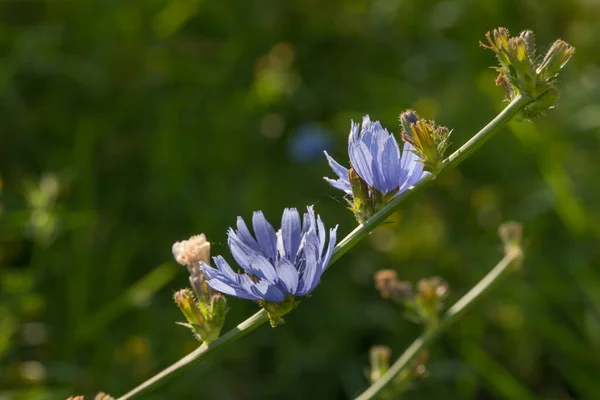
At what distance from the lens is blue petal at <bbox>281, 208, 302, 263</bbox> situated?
1.28 metres

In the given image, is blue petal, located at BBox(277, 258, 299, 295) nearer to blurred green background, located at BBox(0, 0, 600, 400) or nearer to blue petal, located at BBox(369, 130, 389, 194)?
blue petal, located at BBox(369, 130, 389, 194)

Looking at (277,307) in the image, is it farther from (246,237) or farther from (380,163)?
(380,163)

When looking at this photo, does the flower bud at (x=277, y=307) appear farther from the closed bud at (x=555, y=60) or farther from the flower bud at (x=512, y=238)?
the flower bud at (x=512, y=238)

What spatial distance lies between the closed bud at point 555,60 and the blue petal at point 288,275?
0.54 metres

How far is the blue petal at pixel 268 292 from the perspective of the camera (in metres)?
1.20

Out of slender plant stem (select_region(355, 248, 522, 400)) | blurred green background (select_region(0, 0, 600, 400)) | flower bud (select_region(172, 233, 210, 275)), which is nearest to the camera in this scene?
flower bud (select_region(172, 233, 210, 275))

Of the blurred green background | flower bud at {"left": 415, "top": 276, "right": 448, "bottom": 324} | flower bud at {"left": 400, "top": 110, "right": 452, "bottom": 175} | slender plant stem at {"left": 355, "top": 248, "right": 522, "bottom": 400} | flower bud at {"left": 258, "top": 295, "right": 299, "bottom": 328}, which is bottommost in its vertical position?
slender plant stem at {"left": 355, "top": 248, "right": 522, "bottom": 400}

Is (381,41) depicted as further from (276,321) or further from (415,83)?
(276,321)

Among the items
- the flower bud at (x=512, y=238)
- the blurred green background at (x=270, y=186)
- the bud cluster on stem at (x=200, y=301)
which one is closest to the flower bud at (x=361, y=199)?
the bud cluster on stem at (x=200, y=301)

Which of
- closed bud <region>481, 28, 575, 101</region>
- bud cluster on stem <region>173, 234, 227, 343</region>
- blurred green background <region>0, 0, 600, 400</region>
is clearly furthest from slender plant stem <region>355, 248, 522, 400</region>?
blurred green background <region>0, 0, 600, 400</region>

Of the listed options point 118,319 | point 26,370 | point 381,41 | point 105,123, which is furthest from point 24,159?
point 381,41

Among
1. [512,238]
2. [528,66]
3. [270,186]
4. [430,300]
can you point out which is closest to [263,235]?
[528,66]

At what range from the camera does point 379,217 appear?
1.25 meters

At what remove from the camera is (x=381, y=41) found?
451 cm
